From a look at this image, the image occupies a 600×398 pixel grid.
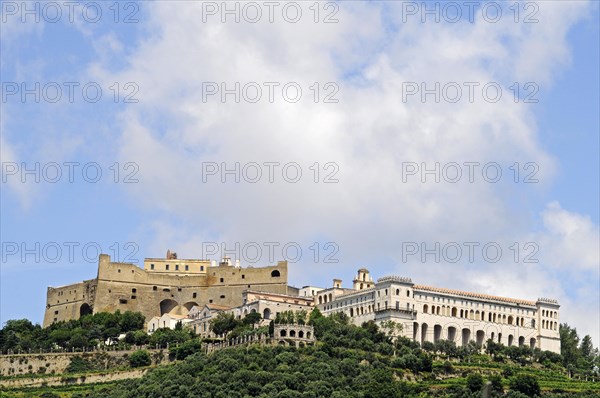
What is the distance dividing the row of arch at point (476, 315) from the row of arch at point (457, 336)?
4.44 ft

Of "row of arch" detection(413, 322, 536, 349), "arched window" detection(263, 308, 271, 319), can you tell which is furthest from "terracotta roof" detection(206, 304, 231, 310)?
"row of arch" detection(413, 322, 536, 349)

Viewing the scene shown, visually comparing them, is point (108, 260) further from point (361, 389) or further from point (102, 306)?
point (361, 389)

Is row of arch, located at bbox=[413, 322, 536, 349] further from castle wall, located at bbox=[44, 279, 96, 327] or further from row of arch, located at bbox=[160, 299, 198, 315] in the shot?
castle wall, located at bbox=[44, 279, 96, 327]

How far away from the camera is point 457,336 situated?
104812mm

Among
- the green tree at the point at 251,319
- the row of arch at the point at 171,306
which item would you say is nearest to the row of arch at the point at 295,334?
the green tree at the point at 251,319

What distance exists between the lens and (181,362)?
304 ft

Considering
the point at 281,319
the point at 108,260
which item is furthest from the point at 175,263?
the point at 281,319

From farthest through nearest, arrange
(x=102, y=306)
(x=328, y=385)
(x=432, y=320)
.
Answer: (x=102, y=306)
(x=432, y=320)
(x=328, y=385)

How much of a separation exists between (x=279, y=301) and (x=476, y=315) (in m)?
19.0

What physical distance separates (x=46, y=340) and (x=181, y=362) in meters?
20.0

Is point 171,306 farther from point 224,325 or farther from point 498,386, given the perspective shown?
point 498,386

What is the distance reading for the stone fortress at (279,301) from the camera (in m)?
104

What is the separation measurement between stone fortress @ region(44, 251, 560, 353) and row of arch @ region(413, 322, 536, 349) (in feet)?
0.30

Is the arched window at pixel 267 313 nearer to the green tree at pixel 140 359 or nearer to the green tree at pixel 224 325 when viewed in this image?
the green tree at pixel 224 325
